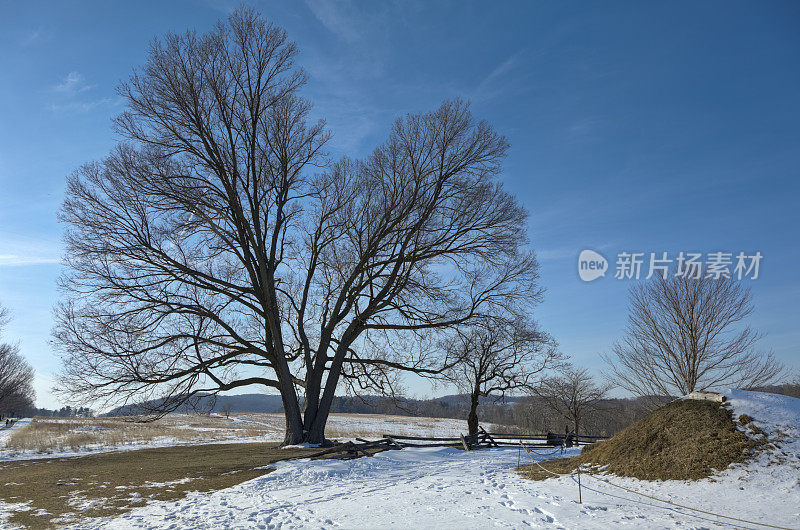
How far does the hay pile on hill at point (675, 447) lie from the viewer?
8.09 meters

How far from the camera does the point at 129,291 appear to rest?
16719mm

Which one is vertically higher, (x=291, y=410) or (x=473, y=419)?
(x=291, y=410)

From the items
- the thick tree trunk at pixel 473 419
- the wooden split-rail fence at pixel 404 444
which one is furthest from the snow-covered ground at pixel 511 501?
the thick tree trunk at pixel 473 419

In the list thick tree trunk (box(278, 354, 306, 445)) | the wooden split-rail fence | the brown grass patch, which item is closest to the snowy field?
the brown grass patch

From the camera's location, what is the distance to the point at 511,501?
26.4ft

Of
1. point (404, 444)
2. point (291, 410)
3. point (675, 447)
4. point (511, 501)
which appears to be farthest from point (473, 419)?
point (511, 501)

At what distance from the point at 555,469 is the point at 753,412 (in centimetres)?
401

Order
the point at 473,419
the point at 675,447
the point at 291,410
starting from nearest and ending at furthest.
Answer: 1. the point at 675,447
2. the point at 291,410
3. the point at 473,419

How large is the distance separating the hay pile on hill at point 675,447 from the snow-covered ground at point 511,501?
269 millimetres

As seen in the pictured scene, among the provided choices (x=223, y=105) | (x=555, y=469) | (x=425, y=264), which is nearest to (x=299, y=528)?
(x=555, y=469)

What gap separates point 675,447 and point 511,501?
11.1 feet

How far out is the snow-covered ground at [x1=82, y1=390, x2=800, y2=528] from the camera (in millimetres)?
6742

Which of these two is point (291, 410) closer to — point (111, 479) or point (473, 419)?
point (111, 479)

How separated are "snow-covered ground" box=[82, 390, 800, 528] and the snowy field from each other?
14 mm
